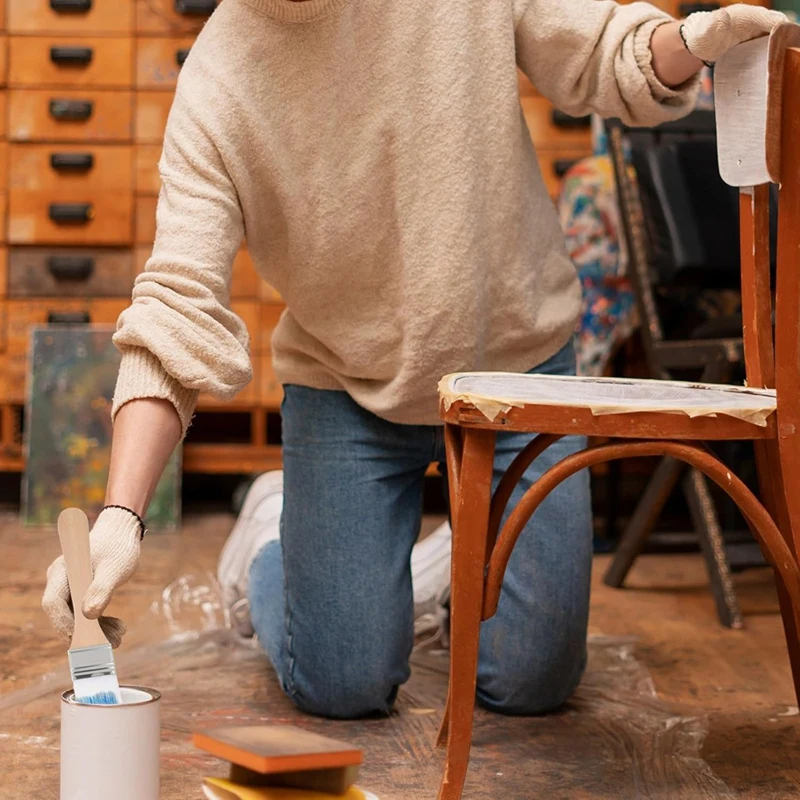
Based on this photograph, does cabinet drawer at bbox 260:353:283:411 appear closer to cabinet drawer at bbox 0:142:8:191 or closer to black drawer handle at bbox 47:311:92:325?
black drawer handle at bbox 47:311:92:325

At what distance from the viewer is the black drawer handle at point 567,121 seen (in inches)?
108

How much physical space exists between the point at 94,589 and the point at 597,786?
549 mm

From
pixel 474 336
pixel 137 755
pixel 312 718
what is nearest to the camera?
pixel 137 755

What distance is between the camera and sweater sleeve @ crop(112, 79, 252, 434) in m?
1.10

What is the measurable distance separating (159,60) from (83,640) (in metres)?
2.07

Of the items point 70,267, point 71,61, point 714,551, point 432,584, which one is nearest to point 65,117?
point 71,61

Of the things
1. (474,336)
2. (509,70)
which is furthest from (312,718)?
(509,70)

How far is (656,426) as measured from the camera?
39.2 inches

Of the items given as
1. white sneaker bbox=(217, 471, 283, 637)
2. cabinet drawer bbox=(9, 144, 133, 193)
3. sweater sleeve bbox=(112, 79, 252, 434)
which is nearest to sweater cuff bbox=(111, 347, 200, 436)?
sweater sleeve bbox=(112, 79, 252, 434)

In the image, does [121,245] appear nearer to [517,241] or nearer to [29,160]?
[29,160]

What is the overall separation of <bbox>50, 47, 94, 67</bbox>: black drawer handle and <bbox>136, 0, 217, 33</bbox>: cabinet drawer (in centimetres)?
12

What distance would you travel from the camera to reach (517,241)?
4.53 ft

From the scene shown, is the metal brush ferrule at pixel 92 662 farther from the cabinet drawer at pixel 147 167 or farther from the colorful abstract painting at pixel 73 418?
the cabinet drawer at pixel 147 167

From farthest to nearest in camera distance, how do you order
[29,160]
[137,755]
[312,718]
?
[29,160] → [312,718] → [137,755]
